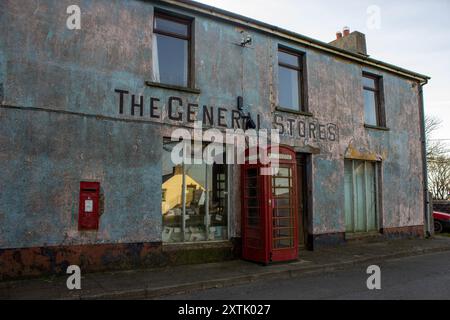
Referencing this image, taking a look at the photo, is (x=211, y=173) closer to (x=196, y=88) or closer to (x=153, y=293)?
(x=196, y=88)

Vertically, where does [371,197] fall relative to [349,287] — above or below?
above

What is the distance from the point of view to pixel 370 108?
14.4 m

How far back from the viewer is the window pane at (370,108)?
14203mm

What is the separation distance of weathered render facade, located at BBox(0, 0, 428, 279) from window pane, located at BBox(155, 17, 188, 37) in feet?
0.72

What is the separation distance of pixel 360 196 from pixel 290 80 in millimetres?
4720

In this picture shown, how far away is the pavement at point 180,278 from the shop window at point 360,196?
2.06m

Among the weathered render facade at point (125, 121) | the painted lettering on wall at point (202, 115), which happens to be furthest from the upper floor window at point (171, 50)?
the painted lettering on wall at point (202, 115)

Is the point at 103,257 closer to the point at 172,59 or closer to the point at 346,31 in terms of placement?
the point at 172,59

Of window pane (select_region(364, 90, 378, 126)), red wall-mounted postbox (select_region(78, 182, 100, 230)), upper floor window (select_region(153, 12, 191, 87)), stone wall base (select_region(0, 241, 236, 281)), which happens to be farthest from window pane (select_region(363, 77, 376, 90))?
red wall-mounted postbox (select_region(78, 182, 100, 230))

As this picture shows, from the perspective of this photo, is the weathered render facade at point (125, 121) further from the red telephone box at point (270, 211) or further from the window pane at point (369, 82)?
the window pane at point (369, 82)

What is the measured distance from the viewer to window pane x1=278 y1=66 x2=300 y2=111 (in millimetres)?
11812

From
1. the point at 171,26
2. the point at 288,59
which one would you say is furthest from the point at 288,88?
the point at 171,26

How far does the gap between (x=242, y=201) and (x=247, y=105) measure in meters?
2.58
